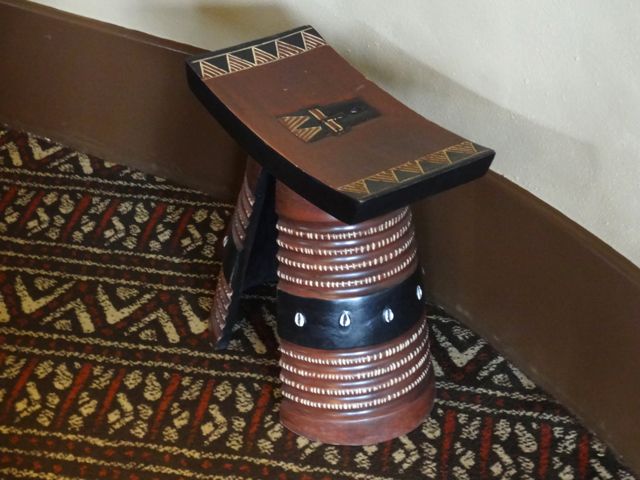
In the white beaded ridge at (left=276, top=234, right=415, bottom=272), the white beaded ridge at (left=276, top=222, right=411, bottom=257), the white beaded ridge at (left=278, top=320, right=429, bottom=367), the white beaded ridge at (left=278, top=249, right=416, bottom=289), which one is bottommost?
the white beaded ridge at (left=278, top=320, right=429, bottom=367)

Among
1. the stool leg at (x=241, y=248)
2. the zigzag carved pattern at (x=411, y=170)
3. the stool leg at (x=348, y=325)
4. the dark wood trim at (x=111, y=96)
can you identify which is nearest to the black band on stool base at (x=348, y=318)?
the stool leg at (x=348, y=325)

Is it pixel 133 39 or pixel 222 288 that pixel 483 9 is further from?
pixel 133 39

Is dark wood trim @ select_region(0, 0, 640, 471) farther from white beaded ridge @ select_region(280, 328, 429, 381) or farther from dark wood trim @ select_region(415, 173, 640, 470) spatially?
white beaded ridge @ select_region(280, 328, 429, 381)

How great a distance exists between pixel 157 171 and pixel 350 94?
32.0 inches

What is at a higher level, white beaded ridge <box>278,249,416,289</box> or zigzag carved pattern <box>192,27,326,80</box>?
zigzag carved pattern <box>192,27,326,80</box>

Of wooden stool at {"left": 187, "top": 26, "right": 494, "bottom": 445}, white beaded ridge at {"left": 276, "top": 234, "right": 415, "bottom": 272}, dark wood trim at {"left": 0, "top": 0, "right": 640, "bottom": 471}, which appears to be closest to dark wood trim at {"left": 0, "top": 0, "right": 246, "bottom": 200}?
dark wood trim at {"left": 0, "top": 0, "right": 640, "bottom": 471}

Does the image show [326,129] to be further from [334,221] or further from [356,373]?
[356,373]

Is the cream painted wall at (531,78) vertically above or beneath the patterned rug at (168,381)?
above

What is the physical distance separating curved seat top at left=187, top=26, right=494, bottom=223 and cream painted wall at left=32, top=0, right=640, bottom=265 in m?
0.12

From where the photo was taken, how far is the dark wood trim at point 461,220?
1629 millimetres

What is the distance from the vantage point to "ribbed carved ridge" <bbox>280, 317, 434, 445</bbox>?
1628mm

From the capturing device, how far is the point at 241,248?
69.7 inches

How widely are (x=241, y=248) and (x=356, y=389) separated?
31 cm

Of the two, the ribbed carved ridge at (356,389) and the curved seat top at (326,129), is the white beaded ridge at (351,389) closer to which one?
the ribbed carved ridge at (356,389)
